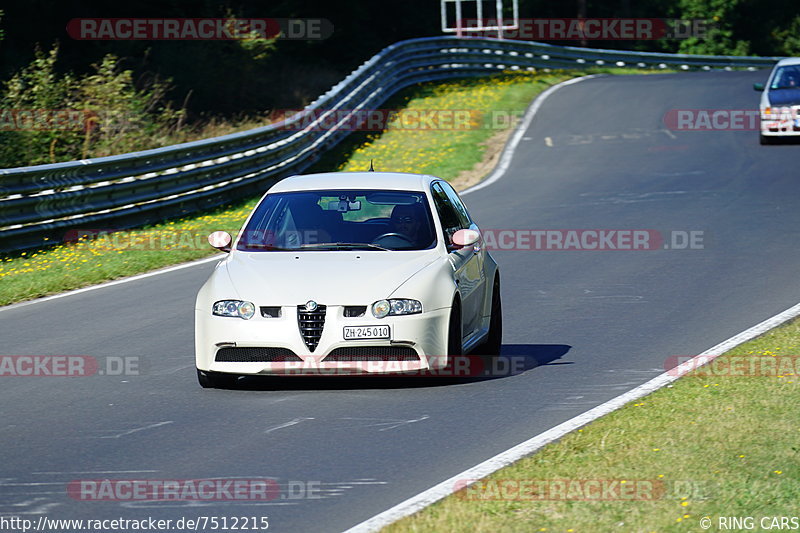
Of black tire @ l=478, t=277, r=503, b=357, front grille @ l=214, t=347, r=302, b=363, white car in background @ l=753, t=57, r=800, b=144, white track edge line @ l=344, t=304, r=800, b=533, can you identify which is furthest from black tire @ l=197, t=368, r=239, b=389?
white car in background @ l=753, t=57, r=800, b=144

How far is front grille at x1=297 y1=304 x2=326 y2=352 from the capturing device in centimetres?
938

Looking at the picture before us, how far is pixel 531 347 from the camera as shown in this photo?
11555 mm

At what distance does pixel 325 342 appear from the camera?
934 centimetres

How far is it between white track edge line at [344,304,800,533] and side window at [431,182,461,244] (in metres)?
2.03

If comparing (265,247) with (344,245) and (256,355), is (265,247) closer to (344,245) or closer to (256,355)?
(344,245)

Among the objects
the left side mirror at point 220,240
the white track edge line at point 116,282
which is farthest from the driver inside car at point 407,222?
the white track edge line at point 116,282

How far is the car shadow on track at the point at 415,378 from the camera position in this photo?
9961 millimetres

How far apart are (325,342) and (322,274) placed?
0.56 meters

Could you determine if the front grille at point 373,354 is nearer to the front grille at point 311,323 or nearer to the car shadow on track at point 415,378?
the front grille at point 311,323

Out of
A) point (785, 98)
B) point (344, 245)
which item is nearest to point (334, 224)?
point (344, 245)

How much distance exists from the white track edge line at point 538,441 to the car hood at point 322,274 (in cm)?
175

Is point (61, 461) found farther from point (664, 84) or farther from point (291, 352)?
point (664, 84)

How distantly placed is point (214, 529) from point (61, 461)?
1.87 meters

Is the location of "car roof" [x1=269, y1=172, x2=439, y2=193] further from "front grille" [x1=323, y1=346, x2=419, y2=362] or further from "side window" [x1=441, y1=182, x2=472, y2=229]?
"front grille" [x1=323, y1=346, x2=419, y2=362]
